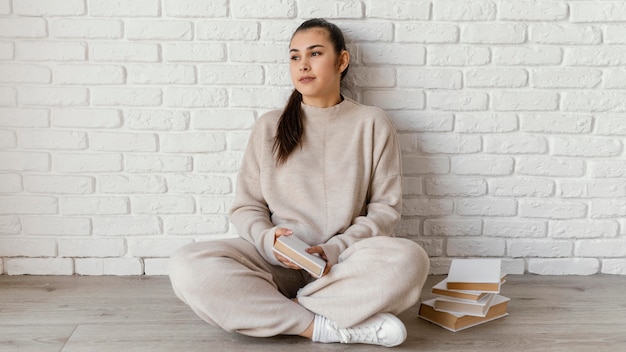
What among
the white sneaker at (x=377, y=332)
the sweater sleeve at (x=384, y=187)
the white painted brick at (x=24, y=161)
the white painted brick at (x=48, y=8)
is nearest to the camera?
the white sneaker at (x=377, y=332)

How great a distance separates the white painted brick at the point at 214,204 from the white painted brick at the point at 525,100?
1040 mm

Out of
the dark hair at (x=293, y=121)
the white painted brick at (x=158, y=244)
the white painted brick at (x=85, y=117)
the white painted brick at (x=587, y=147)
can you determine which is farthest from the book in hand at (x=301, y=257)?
the white painted brick at (x=587, y=147)

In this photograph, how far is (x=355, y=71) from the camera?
2.19 metres

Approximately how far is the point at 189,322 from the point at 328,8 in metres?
1.15

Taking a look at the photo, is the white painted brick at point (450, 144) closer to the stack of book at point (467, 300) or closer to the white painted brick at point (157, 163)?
the stack of book at point (467, 300)

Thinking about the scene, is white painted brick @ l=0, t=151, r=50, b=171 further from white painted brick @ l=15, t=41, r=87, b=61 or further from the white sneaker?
the white sneaker

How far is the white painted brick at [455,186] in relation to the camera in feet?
7.45

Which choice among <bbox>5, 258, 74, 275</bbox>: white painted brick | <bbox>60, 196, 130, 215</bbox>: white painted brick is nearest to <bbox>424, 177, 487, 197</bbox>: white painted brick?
<bbox>60, 196, 130, 215</bbox>: white painted brick

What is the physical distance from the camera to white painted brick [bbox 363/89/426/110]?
2207 millimetres

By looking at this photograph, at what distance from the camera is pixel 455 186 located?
89.6 inches

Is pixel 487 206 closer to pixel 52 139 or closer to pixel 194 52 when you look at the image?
pixel 194 52

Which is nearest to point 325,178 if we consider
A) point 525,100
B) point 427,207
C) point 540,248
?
point 427,207

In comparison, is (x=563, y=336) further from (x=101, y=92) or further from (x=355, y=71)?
(x=101, y=92)

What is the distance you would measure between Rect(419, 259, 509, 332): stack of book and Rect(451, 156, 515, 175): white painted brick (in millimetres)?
440
